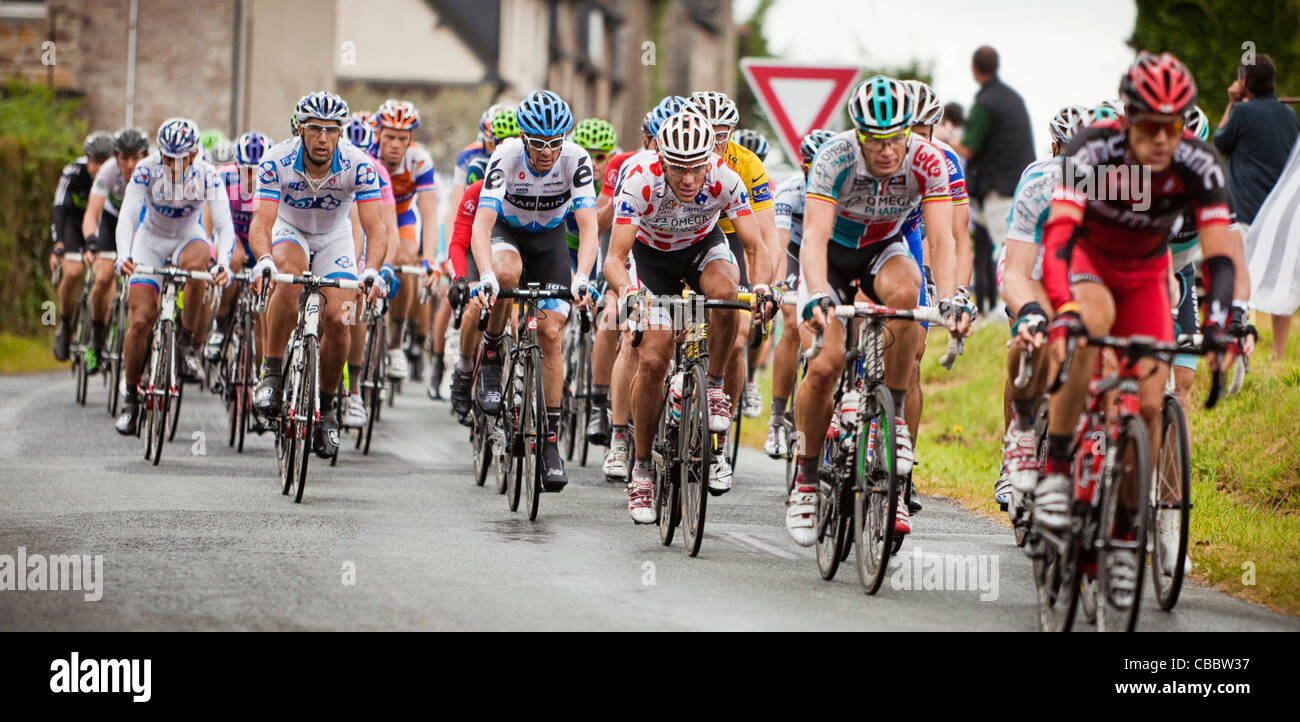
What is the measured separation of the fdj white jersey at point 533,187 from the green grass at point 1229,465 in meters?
3.10

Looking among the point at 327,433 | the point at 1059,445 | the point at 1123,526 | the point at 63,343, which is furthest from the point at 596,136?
the point at 1123,526

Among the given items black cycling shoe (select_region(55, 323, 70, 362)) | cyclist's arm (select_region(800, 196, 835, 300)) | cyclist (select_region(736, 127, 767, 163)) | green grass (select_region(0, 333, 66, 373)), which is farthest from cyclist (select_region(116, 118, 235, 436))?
green grass (select_region(0, 333, 66, 373))

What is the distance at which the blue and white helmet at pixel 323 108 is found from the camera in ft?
36.3

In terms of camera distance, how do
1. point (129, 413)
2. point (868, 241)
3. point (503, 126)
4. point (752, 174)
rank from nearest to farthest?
point (868, 241) → point (752, 174) → point (129, 413) → point (503, 126)

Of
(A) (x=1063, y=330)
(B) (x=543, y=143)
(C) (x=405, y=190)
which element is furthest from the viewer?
(C) (x=405, y=190)

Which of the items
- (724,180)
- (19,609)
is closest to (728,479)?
(724,180)

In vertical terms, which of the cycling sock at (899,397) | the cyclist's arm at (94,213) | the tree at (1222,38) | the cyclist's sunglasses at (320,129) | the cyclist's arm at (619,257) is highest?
the tree at (1222,38)

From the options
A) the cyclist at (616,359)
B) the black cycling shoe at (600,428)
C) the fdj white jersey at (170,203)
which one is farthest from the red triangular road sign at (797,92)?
the fdj white jersey at (170,203)

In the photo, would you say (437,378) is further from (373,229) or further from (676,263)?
(676,263)

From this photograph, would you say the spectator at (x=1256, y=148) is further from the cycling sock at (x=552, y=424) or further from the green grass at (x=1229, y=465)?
the cycling sock at (x=552, y=424)

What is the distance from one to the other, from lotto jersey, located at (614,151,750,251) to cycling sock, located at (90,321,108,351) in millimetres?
7647

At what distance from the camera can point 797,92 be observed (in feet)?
45.9

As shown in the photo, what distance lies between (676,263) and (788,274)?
2.04 meters

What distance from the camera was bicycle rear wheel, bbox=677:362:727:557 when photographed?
8.63 metres
